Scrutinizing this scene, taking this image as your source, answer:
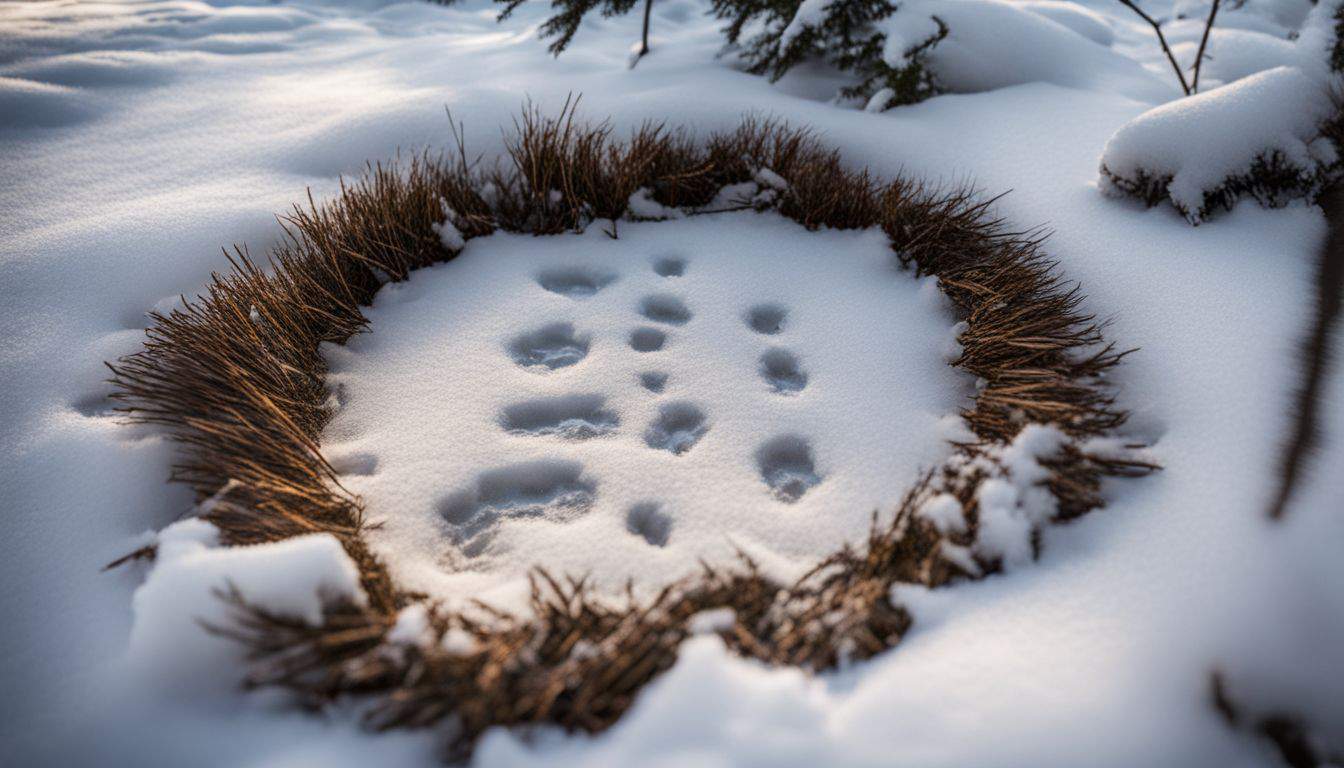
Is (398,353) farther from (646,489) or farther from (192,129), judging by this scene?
(192,129)

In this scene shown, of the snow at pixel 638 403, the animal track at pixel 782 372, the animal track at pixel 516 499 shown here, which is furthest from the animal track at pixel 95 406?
the animal track at pixel 782 372

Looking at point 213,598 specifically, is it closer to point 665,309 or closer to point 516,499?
point 516,499

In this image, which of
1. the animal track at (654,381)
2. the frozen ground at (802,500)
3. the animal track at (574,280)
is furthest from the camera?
the animal track at (574,280)

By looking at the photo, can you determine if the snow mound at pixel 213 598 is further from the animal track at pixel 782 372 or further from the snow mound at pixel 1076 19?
the snow mound at pixel 1076 19

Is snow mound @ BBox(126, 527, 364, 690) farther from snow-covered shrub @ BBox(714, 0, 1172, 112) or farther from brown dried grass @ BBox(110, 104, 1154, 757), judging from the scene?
snow-covered shrub @ BBox(714, 0, 1172, 112)

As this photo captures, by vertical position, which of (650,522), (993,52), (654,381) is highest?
(993,52)

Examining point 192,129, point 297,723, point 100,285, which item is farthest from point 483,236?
point 297,723

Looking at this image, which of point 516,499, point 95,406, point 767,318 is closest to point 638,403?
point 516,499
